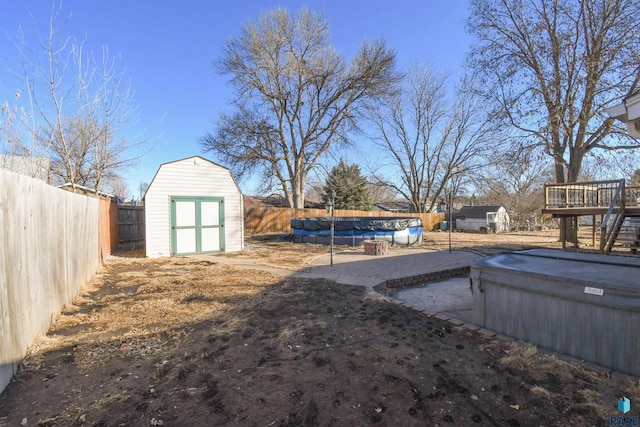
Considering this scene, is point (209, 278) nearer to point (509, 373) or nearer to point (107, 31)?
point (509, 373)

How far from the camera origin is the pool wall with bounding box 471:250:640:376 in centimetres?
252

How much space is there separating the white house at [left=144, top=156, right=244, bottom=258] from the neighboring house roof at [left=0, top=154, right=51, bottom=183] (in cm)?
284

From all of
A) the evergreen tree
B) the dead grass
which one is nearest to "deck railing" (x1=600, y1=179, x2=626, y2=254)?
the dead grass

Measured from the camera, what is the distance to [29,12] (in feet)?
19.0

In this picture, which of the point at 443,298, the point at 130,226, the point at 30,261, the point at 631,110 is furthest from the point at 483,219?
the point at 30,261

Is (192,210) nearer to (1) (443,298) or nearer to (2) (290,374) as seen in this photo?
(1) (443,298)

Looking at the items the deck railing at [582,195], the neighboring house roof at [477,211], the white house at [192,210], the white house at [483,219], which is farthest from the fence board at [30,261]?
the neighboring house roof at [477,211]

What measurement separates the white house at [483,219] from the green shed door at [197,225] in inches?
892

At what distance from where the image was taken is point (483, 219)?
89.6 ft

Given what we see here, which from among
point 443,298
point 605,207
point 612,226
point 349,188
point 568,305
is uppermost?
point 349,188

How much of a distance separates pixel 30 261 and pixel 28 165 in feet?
16.3

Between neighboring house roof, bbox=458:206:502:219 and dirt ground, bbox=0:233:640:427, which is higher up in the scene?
neighboring house roof, bbox=458:206:502:219

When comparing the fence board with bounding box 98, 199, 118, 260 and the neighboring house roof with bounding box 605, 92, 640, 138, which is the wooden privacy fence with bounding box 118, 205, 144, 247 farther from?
the neighboring house roof with bounding box 605, 92, 640, 138

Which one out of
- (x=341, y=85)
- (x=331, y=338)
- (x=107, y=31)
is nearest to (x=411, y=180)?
(x=341, y=85)
